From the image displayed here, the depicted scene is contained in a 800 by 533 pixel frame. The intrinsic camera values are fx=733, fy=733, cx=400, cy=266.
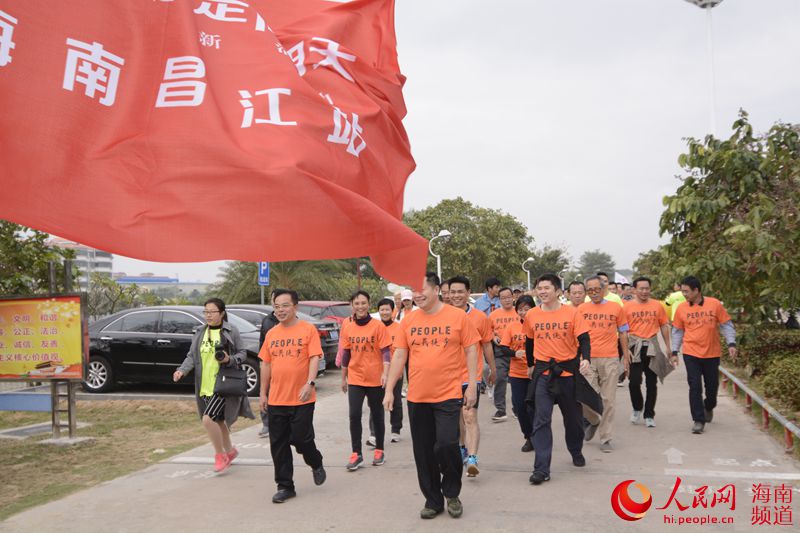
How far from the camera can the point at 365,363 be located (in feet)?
25.3

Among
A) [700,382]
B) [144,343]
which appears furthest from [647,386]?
[144,343]

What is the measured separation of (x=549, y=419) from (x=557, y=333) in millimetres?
829

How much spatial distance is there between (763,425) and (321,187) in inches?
282

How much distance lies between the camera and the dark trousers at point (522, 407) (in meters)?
7.95

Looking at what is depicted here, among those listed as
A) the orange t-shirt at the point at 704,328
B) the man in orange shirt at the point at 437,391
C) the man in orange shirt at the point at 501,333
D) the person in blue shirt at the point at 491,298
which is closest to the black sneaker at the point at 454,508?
the man in orange shirt at the point at 437,391

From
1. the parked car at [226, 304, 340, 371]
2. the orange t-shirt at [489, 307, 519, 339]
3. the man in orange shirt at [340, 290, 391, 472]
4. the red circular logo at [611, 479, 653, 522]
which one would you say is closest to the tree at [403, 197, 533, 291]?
the parked car at [226, 304, 340, 371]

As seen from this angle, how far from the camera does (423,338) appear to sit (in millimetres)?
5809

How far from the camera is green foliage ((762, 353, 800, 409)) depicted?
8.57 meters

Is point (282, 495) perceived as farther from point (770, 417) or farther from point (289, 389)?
point (770, 417)

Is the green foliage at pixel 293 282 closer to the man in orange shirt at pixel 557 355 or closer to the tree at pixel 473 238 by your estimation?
the tree at pixel 473 238

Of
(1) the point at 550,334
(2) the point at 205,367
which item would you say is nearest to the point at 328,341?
(2) the point at 205,367

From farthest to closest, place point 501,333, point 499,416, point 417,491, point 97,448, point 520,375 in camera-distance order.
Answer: point 499,416
point 501,333
point 97,448
point 520,375
point 417,491

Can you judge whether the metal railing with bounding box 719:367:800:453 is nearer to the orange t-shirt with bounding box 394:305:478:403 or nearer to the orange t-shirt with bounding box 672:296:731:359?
the orange t-shirt with bounding box 672:296:731:359

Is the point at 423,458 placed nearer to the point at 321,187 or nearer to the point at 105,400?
the point at 321,187
